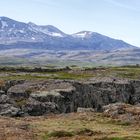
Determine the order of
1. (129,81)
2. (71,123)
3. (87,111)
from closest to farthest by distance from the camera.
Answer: (71,123) → (87,111) → (129,81)

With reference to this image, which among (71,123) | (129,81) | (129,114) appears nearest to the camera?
(71,123)

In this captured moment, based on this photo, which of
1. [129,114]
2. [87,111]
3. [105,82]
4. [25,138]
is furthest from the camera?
[105,82]

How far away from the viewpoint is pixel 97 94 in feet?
326

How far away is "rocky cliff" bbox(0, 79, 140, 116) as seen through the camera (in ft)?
236

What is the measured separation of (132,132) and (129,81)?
222 feet

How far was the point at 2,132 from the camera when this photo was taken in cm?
4969

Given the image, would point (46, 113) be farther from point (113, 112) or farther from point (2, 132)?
point (2, 132)

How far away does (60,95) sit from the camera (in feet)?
275

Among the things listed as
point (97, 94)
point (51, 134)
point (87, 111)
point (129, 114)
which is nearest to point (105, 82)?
point (97, 94)

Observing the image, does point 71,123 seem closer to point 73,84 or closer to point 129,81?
point 73,84

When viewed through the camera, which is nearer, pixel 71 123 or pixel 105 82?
pixel 71 123

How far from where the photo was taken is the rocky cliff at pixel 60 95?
236 feet

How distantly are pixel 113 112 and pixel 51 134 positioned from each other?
18831 mm

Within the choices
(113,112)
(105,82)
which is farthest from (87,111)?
(105,82)
